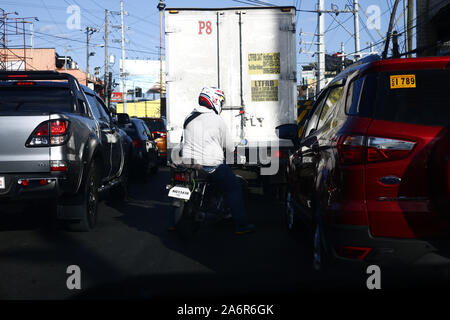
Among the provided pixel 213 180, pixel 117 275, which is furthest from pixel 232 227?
pixel 117 275

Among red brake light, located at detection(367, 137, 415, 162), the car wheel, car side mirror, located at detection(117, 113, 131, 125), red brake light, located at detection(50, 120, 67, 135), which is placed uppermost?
car side mirror, located at detection(117, 113, 131, 125)

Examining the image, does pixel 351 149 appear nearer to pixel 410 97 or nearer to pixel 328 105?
pixel 410 97

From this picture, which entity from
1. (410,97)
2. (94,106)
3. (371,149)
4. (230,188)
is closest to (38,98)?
(94,106)

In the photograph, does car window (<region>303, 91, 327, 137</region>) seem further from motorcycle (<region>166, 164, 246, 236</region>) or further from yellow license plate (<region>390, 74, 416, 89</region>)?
yellow license plate (<region>390, 74, 416, 89</region>)

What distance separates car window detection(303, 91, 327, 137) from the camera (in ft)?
17.1

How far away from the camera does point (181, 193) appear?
571 cm

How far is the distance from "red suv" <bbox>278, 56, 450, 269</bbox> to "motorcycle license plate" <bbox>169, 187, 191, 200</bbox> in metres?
2.34

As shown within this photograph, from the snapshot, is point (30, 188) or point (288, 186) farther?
point (288, 186)

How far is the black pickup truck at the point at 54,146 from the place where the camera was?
5352 mm

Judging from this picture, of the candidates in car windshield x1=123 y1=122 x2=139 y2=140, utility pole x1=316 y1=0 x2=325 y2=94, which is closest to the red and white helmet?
car windshield x1=123 y1=122 x2=139 y2=140

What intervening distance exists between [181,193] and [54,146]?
148cm

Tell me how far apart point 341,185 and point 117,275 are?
7.65 ft
